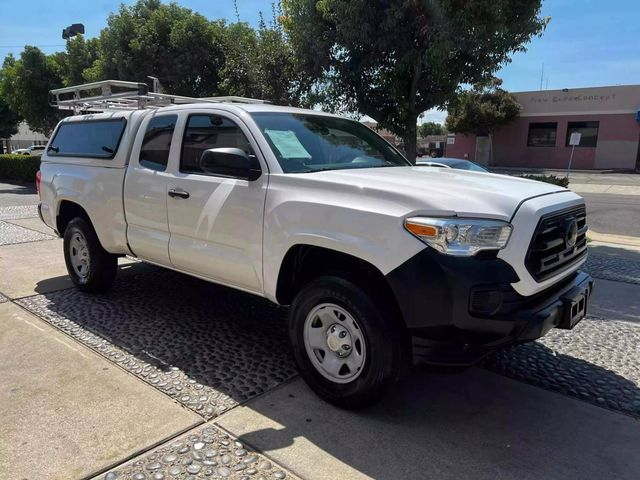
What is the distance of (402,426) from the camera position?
10.3 ft

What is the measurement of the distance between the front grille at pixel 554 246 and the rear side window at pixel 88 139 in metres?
3.84

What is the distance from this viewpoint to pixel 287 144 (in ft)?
12.5

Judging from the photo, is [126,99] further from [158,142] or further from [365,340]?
[365,340]

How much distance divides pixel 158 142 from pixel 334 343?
8.21 ft

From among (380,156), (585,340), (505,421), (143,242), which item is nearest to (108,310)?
(143,242)

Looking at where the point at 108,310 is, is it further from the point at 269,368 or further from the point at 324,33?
the point at 324,33

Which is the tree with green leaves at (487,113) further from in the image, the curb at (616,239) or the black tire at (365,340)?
the black tire at (365,340)

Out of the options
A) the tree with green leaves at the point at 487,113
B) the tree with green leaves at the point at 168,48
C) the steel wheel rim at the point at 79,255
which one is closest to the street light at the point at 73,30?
the tree with green leaves at the point at 168,48

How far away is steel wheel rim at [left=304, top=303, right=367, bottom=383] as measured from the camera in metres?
3.15

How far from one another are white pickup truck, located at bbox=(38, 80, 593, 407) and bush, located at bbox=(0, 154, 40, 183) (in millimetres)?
17325

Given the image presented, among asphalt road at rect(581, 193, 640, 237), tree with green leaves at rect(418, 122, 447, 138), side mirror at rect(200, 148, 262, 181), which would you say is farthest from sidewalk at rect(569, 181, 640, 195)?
tree with green leaves at rect(418, 122, 447, 138)

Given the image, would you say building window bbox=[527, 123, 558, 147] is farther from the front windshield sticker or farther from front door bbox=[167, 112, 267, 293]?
front door bbox=[167, 112, 267, 293]

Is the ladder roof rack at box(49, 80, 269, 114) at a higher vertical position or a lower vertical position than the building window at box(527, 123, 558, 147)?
lower

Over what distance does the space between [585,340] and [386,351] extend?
258cm
